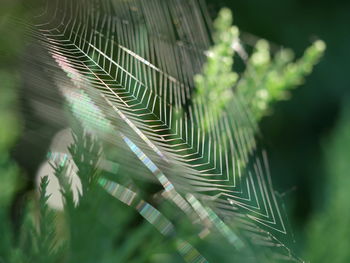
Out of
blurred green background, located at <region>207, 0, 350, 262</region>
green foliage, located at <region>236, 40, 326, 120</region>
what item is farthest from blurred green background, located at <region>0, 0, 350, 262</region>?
green foliage, located at <region>236, 40, 326, 120</region>

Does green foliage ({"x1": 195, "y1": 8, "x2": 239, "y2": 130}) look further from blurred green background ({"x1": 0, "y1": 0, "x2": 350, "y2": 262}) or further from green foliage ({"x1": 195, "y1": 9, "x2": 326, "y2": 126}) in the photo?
blurred green background ({"x1": 0, "y1": 0, "x2": 350, "y2": 262})

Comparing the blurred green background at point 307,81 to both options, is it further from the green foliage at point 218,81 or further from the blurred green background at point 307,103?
the green foliage at point 218,81

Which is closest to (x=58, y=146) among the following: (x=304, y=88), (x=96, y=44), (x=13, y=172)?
(x=96, y=44)

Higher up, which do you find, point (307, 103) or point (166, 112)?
point (307, 103)

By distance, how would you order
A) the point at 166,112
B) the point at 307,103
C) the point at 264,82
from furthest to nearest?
the point at 307,103
the point at 264,82
the point at 166,112

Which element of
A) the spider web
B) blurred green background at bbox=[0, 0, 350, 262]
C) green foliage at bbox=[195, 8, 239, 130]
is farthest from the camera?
blurred green background at bbox=[0, 0, 350, 262]

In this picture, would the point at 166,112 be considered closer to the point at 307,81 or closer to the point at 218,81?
the point at 218,81

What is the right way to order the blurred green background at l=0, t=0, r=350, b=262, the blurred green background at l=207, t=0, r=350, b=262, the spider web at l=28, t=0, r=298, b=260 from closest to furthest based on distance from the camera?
the spider web at l=28, t=0, r=298, b=260, the blurred green background at l=0, t=0, r=350, b=262, the blurred green background at l=207, t=0, r=350, b=262

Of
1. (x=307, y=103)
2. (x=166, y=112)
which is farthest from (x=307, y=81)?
(x=166, y=112)

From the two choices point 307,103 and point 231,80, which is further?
point 307,103

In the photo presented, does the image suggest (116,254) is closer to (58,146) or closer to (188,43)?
(58,146)

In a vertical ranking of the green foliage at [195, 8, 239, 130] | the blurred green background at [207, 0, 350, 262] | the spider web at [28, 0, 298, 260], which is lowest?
the spider web at [28, 0, 298, 260]
